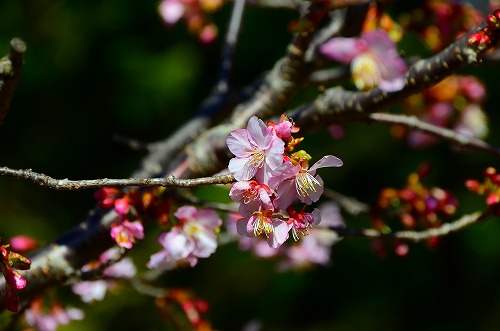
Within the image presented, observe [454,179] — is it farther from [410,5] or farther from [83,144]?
[83,144]

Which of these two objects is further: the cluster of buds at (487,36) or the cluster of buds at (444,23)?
the cluster of buds at (444,23)

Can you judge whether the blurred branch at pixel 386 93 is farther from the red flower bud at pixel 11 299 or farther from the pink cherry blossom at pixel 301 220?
the red flower bud at pixel 11 299

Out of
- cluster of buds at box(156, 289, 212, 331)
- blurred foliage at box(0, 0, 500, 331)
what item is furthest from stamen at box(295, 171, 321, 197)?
blurred foliage at box(0, 0, 500, 331)

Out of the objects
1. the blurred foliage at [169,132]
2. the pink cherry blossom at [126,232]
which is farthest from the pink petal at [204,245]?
the blurred foliage at [169,132]

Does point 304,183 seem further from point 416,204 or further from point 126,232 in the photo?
point 416,204

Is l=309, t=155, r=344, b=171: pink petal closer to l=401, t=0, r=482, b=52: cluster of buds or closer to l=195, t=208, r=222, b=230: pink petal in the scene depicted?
l=195, t=208, r=222, b=230: pink petal

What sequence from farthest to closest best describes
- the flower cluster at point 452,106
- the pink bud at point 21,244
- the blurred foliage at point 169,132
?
the blurred foliage at point 169,132, the flower cluster at point 452,106, the pink bud at point 21,244

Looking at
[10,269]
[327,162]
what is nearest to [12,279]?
[10,269]
